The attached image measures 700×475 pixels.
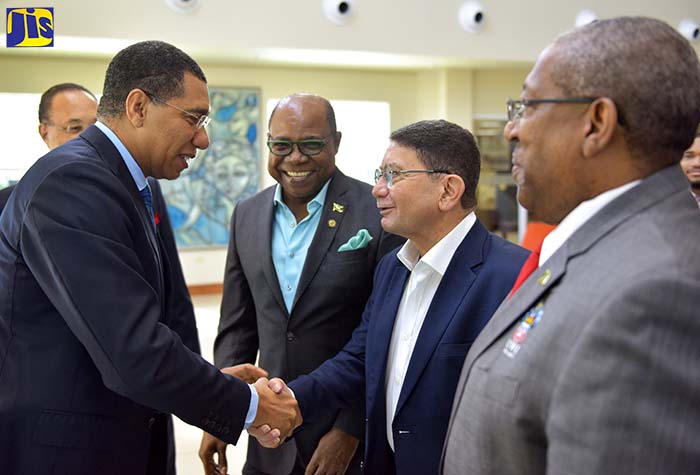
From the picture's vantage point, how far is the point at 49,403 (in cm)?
177

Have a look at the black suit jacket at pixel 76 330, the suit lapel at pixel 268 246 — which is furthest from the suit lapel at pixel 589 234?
the suit lapel at pixel 268 246

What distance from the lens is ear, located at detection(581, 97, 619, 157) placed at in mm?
1103

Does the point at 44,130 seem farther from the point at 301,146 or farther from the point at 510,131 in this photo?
the point at 510,131

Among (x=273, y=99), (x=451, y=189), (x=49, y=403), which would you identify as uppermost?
(x=273, y=99)

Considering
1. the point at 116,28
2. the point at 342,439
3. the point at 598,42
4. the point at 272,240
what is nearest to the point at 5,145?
the point at 116,28

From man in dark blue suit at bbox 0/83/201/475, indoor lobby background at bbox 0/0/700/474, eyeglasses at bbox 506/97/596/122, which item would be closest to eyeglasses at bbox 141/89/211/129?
man in dark blue suit at bbox 0/83/201/475

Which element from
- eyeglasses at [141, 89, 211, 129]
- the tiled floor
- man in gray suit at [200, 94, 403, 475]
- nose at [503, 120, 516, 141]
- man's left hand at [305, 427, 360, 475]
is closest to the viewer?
nose at [503, 120, 516, 141]

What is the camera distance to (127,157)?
202 cm

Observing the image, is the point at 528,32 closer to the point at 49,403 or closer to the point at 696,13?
the point at 696,13

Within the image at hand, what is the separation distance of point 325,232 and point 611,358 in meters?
1.66

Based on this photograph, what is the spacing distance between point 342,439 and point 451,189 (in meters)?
0.96

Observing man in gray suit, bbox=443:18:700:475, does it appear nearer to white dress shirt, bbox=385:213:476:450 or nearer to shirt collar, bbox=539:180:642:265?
shirt collar, bbox=539:180:642:265

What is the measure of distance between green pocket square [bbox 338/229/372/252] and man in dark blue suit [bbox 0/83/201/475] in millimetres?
600

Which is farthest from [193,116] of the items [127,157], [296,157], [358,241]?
[358,241]
